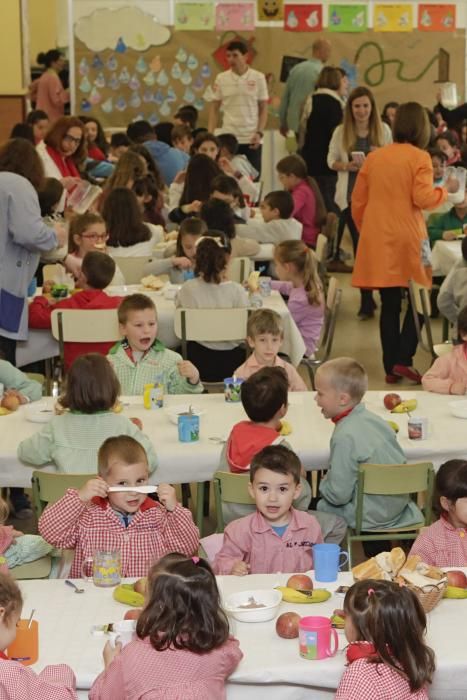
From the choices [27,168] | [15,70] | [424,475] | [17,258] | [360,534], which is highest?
[15,70]

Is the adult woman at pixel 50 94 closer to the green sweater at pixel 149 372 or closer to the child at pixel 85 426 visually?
the green sweater at pixel 149 372

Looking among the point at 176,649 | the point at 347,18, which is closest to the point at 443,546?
the point at 176,649

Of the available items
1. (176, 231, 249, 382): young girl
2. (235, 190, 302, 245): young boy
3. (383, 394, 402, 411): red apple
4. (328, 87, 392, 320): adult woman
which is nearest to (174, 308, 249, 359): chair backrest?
(176, 231, 249, 382): young girl

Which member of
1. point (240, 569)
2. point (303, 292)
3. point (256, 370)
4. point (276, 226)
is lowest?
point (240, 569)

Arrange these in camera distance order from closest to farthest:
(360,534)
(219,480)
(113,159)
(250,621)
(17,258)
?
(250,621) → (219,480) → (360,534) → (17,258) → (113,159)

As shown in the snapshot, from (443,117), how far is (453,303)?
22.1 ft

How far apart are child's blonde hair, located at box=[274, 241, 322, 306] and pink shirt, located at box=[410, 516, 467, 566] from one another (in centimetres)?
355

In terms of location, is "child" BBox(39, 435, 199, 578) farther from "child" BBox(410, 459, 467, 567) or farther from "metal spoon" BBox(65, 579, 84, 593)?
"child" BBox(410, 459, 467, 567)

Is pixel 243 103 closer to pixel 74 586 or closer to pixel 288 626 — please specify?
pixel 74 586

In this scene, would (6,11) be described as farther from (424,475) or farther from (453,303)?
(424,475)

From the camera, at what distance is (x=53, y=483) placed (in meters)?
4.26

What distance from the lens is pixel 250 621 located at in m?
3.22

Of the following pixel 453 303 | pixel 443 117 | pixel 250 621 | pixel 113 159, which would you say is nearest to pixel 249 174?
pixel 113 159

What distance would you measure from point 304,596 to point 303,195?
7.00m
